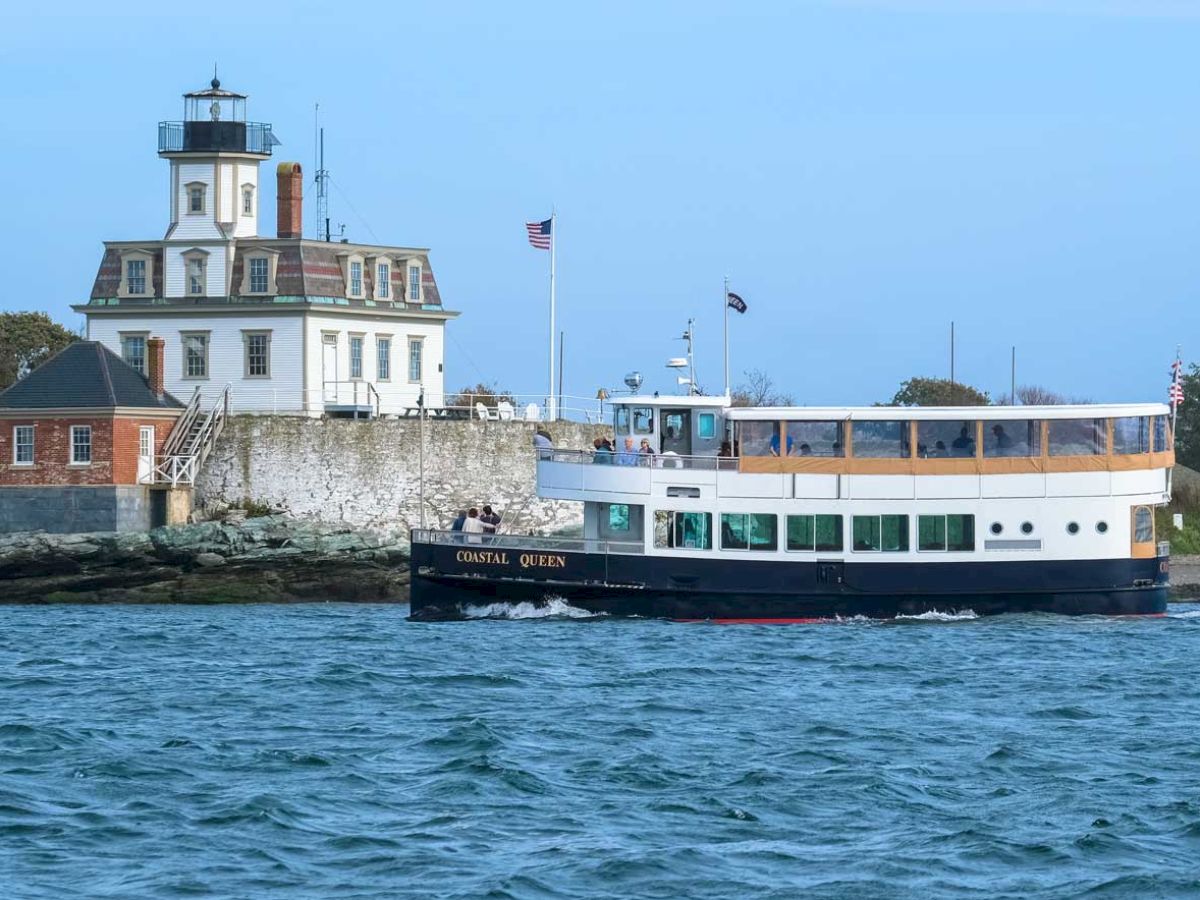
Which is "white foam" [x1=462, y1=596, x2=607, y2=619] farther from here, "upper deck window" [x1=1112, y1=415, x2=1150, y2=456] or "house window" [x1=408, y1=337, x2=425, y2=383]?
"house window" [x1=408, y1=337, x2=425, y2=383]

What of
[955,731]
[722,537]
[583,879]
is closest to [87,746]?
[583,879]

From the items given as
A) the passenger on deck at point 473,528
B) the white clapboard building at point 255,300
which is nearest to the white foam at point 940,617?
the passenger on deck at point 473,528

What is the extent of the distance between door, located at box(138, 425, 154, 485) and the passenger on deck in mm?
11728

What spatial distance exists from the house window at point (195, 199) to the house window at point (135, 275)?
179 centimetres

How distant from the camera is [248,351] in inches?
2021

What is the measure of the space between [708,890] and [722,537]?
20.0 metres

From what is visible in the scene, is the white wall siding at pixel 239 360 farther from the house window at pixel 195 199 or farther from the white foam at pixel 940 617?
the white foam at pixel 940 617

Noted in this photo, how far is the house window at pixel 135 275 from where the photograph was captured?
52.7 m

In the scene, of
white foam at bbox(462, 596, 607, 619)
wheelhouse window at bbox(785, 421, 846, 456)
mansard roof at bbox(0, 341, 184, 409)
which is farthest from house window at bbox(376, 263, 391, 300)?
wheelhouse window at bbox(785, 421, 846, 456)

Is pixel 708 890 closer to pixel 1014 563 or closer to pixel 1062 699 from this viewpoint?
pixel 1062 699

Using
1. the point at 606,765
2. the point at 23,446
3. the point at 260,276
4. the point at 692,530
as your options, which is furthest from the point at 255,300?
the point at 606,765

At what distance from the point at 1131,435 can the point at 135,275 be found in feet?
87.3

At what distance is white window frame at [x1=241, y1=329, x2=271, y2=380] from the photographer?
51.2 m

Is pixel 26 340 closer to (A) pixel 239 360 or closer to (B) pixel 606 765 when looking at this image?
(A) pixel 239 360
